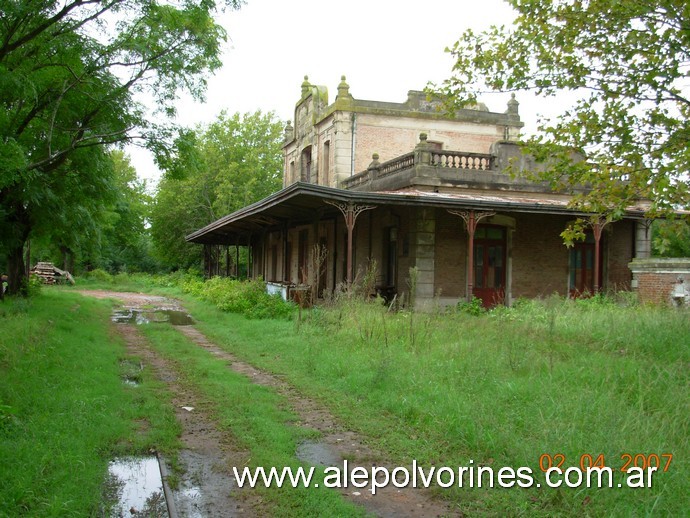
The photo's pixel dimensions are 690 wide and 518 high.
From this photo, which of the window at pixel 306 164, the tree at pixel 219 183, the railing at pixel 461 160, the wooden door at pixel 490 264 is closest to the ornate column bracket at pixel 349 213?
the railing at pixel 461 160

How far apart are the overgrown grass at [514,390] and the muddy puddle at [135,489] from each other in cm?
202

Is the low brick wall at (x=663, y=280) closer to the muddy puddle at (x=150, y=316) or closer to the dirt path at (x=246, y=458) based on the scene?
the dirt path at (x=246, y=458)

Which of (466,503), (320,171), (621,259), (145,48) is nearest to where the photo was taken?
(466,503)

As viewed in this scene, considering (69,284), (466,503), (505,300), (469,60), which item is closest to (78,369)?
(466,503)

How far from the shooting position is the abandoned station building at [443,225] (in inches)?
637

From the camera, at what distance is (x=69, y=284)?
1403 inches

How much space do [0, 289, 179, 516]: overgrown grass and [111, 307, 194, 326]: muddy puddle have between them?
6.57m

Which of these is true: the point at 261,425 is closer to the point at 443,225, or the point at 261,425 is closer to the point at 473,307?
the point at 473,307

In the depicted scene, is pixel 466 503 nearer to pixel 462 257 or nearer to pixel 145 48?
pixel 145 48

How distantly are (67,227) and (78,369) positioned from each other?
844 cm

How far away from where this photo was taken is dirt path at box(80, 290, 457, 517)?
14.0ft

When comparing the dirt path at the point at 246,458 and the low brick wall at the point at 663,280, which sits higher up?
the low brick wall at the point at 663,280
